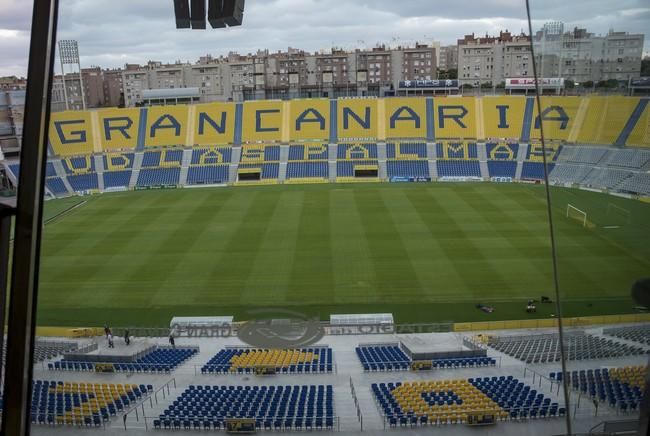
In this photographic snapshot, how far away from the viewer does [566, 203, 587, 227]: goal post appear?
129cm

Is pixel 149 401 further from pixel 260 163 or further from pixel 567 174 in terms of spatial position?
pixel 260 163

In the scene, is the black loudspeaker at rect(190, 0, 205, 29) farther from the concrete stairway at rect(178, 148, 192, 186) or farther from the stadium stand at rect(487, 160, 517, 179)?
the concrete stairway at rect(178, 148, 192, 186)

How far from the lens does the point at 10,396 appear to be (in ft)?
4.02

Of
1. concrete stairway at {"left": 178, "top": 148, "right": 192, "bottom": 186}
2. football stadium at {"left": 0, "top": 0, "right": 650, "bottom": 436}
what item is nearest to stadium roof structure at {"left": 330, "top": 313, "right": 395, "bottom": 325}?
football stadium at {"left": 0, "top": 0, "right": 650, "bottom": 436}

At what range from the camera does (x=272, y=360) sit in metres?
5.61

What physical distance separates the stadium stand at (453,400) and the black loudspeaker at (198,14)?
260cm

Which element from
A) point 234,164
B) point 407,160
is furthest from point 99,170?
point 407,160

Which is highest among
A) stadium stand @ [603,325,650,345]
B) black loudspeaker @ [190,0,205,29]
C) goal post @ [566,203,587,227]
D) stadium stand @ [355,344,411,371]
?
black loudspeaker @ [190,0,205,29]

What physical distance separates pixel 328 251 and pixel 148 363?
5.52 meters

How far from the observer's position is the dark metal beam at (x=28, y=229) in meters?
1.19

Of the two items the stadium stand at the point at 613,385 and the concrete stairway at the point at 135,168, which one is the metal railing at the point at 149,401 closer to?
the stadium stand at the point at 613,385

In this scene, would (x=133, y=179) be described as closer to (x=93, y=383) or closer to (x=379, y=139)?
(x=379, y=139)

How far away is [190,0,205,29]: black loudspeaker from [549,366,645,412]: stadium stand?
1584 millimetres

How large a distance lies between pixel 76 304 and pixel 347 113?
1548 centimetres
